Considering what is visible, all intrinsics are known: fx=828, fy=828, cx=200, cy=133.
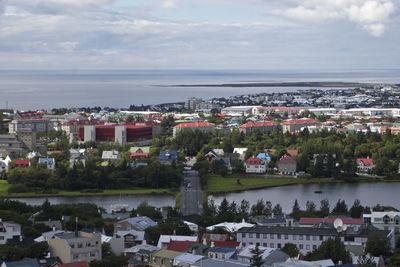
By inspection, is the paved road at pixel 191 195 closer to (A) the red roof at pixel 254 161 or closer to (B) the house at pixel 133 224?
(A) the red roof at pixel 254 161

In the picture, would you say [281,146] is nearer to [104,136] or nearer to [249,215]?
[104,136]

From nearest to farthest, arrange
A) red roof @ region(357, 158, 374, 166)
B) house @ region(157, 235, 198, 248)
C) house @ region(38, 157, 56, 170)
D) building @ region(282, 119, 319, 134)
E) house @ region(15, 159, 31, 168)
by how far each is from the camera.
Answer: house @ region(157, 235, 198, 248), house @ region(15, 159, 31, 168), house @ region(38, 157, 56, 170), red roof @ region(357, 158, 374, 166), building @ region(282, 119, 319, 134)

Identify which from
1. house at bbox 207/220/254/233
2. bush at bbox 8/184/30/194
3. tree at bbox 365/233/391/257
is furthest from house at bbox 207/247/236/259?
bush at bbox 8/184/30/194

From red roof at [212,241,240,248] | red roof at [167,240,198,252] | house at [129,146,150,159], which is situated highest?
red roof at [167,240,198,252]

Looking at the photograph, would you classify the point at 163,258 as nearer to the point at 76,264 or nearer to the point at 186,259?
the point at 186,259

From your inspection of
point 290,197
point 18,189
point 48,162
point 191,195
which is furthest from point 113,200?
point 48,162

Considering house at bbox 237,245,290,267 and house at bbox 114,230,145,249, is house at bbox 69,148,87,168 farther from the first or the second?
house at bbox 237,245,290,267

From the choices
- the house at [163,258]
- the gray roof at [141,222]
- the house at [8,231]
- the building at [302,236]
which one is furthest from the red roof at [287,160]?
the house at [163,258]

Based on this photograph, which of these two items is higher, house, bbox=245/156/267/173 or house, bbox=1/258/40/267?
house, bbox=1/258/40/267
